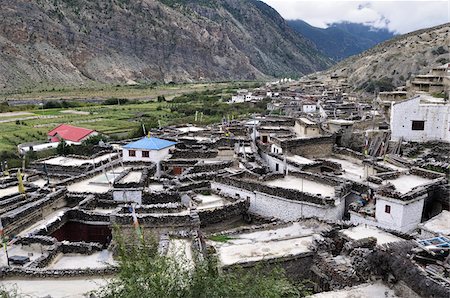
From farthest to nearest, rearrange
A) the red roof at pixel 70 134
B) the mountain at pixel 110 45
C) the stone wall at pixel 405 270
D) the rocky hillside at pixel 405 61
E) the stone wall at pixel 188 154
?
the mountain at pixel 110 45 < the rocky hillside at pixel 405 61 < the red roof at pixel 70 134 < the stone wall at pixel 188 154 < the stone wall at pixel 405 270

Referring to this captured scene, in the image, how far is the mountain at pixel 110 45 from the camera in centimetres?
12206

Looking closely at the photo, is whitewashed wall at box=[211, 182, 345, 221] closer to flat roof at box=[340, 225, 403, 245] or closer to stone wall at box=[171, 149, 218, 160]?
flat roof at box=[340, 225, 403, 245]

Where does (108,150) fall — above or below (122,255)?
below

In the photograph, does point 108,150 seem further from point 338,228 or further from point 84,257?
point 338,228

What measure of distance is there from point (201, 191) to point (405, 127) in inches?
684

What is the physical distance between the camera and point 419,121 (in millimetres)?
32188

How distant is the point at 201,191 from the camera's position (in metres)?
22.6

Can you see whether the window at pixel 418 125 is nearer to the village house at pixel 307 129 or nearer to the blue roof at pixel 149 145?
the village house at pixel 307 129

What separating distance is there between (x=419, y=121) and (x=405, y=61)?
57.6m

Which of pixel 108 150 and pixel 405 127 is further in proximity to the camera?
pixel 108 150

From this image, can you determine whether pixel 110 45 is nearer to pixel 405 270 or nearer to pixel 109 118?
pixel 109 118

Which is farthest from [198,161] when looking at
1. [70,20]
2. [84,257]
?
[70,20]

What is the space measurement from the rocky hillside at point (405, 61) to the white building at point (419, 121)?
4522 centimetres

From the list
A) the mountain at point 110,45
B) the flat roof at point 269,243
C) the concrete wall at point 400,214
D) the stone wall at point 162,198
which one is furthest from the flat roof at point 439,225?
the mountain at point 110,45
